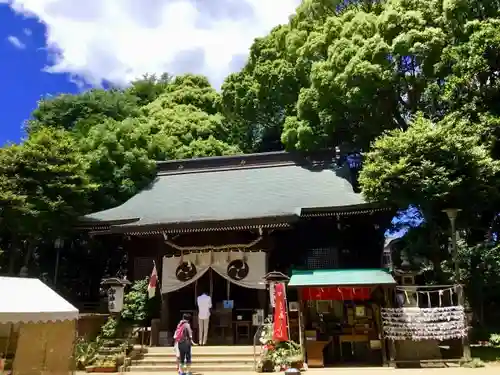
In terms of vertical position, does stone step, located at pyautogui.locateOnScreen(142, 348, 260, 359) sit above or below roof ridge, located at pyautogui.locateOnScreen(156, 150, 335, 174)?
below

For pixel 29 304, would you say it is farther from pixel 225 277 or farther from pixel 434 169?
pixel 434 169

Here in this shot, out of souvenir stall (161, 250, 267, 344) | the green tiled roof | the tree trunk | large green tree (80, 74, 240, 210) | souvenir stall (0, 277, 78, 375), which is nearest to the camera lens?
souvenir stall (0, 277, 78, 375)

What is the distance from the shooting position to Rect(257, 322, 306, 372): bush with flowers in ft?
37.9

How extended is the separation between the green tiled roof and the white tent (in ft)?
19.3

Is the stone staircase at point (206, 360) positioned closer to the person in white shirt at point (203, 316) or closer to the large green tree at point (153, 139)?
the person in white shirt at point (203, 316)

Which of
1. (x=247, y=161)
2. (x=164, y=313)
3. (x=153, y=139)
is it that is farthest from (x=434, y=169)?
(x=153, y=139)

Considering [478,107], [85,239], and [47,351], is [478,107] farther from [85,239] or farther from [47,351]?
[85,239]

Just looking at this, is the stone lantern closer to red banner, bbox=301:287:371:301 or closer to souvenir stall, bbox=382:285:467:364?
red banner, bbox=301:287:371:301

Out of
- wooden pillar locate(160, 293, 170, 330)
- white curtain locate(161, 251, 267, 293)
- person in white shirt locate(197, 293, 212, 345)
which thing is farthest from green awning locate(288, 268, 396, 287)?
wooden pillar locate(160, 293, 170, 330)

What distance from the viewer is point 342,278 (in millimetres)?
12484

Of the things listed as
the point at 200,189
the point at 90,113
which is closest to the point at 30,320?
the point at 200,189

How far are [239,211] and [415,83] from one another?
703 cm

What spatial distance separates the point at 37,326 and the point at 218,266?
717 cm

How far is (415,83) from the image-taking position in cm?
1522
